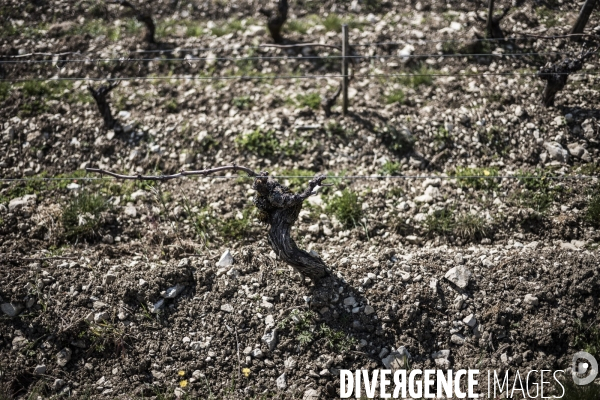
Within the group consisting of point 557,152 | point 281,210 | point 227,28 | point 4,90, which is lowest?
point 557,152

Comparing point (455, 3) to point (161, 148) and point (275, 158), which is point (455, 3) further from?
point (161, 148)

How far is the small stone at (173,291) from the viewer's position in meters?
4.95

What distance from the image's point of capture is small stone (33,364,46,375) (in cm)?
463

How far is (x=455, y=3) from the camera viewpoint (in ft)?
25.4

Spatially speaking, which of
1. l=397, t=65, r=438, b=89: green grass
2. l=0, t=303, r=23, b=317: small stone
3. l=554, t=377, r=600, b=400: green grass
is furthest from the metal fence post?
l=0, t=303, r=23, b=317: small stone

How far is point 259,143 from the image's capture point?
20.8 ft

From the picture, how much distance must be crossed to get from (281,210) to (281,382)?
1508mm

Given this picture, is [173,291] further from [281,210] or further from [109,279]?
[281,210]

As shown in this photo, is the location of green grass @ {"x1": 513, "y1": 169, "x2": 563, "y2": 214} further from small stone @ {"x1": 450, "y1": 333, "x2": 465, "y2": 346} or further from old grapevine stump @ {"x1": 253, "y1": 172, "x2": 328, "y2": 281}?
old grapevine stump @ {"x1": 253, "y1": 172, "x2": 328, "y2": 281}

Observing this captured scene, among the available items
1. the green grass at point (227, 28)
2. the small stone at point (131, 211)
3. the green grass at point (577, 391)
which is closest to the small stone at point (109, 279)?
the small stone at point (131, 211)

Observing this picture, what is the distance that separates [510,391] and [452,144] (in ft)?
9.83

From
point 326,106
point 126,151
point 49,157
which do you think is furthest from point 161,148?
point 326,106

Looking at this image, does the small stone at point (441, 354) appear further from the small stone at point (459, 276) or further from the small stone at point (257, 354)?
the small stone at point (257, 354)

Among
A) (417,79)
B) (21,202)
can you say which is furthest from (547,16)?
(21,202)
